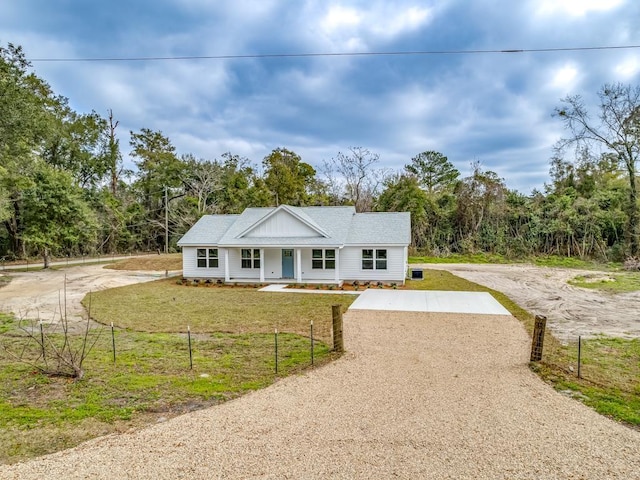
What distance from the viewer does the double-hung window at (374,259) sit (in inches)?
725

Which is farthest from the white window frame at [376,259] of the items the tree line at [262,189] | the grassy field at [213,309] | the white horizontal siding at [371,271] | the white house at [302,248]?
the tree line at [262,189]

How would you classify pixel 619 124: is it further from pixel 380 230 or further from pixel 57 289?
pixel 57 289

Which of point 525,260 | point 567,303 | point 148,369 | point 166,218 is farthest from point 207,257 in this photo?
point 525,260

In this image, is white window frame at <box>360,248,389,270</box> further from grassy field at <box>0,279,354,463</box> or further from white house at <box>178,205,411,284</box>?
grassy field at <box>0,279,354,463</box>

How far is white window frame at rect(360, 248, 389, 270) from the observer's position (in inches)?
723

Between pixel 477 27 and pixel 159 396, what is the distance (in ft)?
42.5

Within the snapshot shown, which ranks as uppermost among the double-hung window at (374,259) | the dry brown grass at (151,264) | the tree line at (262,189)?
the tree line at (262,189)

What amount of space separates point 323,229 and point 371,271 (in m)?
3.21

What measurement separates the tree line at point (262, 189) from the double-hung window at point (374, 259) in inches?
527

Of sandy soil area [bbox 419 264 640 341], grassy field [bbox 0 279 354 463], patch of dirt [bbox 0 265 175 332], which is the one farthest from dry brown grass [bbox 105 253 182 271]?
sandy soil area [bbox 419 264 640 341]

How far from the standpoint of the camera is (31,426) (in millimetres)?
4773

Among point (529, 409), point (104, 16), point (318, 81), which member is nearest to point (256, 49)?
point (104, 16)

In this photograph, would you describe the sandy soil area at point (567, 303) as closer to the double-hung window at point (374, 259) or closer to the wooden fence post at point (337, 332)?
the double-hung window at point (374, 259)

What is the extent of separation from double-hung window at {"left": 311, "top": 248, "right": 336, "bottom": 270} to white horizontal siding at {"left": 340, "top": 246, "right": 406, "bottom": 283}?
0.45 metres
